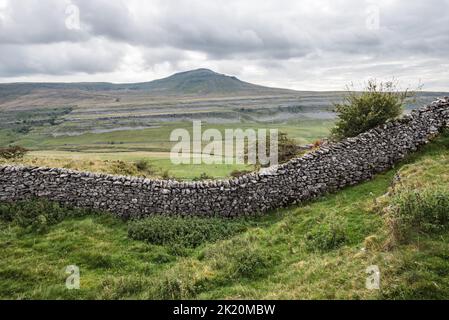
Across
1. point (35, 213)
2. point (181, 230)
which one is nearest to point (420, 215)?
point (181, 230)

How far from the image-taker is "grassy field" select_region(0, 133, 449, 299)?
852 centimetres

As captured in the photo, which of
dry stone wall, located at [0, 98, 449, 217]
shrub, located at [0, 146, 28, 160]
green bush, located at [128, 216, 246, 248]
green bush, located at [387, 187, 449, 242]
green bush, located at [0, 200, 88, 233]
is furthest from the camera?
shrub, located at [0, 146, 28, 160]

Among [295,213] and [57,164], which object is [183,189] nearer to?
[295,213]

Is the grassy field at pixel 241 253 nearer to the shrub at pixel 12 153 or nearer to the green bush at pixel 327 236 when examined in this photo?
the green bush at pixel 327 236

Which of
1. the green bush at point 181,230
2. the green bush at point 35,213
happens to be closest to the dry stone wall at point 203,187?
the green bush at point 35,213

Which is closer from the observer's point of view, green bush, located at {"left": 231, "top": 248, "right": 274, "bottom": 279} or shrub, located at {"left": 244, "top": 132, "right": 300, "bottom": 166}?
green bush, located at {"left": 231, "top": 248, "right": 274, "bottom": 279}

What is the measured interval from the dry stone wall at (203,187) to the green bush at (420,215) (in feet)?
21.0

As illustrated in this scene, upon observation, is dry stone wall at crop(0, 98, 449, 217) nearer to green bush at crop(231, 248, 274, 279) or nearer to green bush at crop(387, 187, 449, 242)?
green bush at crop(231, 248, 274, 279)

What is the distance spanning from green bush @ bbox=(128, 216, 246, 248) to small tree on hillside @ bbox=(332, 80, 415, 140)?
7.81 metres

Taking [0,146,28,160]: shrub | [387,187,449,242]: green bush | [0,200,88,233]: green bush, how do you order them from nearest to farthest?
[387,187,449,242]: green bush → [0,200,88,233]: green bush → [0,146,28,160]: shrub

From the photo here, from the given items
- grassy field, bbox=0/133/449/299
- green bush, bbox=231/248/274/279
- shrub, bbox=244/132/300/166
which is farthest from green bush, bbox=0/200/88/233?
shrub, bbox=244/132/300/166

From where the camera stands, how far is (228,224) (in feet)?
49.6

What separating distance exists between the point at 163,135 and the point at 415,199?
114 meters

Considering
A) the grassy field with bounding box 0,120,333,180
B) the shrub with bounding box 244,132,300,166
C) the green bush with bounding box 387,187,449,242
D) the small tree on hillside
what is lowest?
the grassy field with bounding box 0,120,333,180
